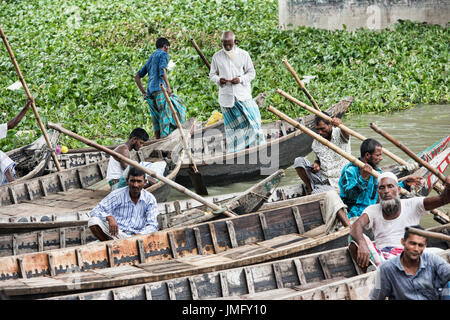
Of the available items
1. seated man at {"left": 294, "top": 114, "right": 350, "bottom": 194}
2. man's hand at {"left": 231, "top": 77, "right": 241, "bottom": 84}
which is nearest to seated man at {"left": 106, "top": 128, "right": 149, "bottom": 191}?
seated man at {"left": 294, "top": 114, "right": 350, "bottom": 194}

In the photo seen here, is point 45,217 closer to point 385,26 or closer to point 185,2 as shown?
point 385,26

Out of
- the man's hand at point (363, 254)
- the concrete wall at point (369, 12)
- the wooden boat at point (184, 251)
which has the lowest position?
the wooden boat at point (184, 251)

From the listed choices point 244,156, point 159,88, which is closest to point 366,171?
point 244,156

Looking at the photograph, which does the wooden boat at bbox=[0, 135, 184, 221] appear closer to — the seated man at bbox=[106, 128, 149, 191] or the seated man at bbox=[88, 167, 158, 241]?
the seated man at bbox=[106, 128, 149, 191]

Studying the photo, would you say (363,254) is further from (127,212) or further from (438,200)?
(127,212)

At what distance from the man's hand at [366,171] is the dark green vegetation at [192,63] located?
5441 millimetres

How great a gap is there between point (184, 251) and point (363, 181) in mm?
1504

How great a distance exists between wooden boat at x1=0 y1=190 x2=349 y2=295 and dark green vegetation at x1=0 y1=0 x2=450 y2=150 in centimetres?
490

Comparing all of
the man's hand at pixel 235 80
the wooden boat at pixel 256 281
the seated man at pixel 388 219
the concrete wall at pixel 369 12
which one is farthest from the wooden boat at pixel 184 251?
the concrete wall at pixel 369 12

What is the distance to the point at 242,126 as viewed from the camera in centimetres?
866

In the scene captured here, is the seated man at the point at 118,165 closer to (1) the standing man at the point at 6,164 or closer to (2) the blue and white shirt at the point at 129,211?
(2) the blue and white shirt at the point at 129,211

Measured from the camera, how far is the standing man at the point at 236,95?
27.5 ft

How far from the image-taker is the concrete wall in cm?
1553
